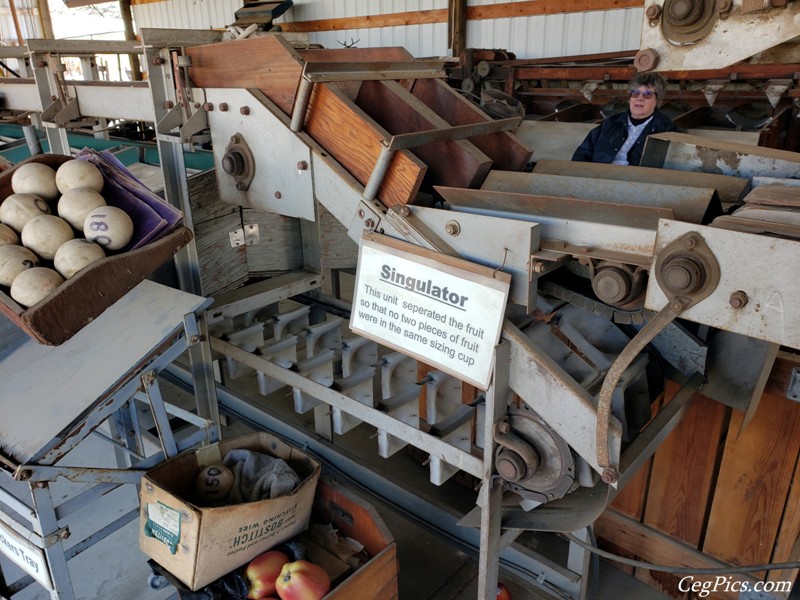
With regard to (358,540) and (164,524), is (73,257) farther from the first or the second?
(358,540)

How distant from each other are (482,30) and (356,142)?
4867mm

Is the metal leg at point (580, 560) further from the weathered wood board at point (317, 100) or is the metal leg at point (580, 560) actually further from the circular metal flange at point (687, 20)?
the circular metal flange at point (687, 20)

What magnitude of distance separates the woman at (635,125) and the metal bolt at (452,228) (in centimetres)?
130

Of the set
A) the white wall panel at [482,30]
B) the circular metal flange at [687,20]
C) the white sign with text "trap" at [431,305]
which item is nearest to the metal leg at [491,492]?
the white sign with text "trap" at [431,305]

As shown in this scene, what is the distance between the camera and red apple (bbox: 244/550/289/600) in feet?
6.12

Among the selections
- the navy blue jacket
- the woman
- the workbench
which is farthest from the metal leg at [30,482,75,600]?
the navy blue jacket

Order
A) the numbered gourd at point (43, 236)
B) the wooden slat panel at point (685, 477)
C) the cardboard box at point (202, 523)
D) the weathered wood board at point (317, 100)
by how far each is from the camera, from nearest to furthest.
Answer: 1. the weathered wood board at point (317, 100)
2. the numbered gourd at point (43, 236)
3. the cardboard box at point (202, 523)
4. the wooden slat panel at point (685, 477)

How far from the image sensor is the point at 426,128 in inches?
64.6

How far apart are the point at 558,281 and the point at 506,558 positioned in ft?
3.50

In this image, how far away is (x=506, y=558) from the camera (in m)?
2.11

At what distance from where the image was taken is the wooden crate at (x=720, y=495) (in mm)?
2049

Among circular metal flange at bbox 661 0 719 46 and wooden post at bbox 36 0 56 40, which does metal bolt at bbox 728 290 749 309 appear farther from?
wooden post at bbox 36 0 56 40

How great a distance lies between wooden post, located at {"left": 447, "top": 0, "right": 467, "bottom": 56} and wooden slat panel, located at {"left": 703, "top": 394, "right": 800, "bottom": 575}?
4.82 meters

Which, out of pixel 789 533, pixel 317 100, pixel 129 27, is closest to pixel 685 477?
pixel 789 533
